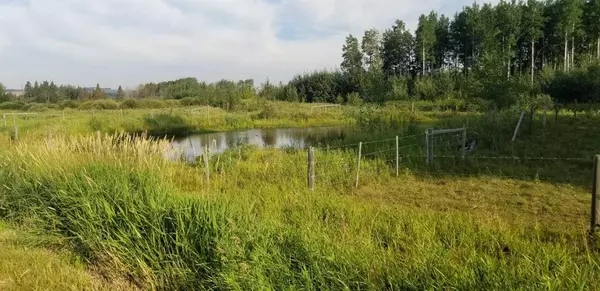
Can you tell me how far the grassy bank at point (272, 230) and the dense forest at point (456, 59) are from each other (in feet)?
54.3

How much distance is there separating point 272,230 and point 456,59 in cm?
6276

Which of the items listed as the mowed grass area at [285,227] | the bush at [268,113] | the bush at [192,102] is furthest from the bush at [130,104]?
the mowed grass area at [285,227]

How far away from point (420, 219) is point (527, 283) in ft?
8.36

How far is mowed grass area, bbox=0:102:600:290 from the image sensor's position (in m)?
3.06

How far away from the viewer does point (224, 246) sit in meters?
3.49

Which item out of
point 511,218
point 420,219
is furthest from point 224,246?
point 511,218

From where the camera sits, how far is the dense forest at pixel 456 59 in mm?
31453

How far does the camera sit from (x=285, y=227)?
4074 mm

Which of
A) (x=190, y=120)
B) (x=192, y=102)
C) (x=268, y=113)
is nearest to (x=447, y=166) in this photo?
(x=190, y=120)

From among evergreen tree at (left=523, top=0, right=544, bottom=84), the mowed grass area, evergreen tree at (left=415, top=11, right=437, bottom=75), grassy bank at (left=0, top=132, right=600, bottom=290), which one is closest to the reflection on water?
the mowed grass area

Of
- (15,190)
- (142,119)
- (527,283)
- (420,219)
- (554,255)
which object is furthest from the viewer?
(142,119)

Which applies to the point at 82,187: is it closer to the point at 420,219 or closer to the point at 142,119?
the point at 420,219

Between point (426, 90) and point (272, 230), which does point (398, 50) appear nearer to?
point (426, 90)

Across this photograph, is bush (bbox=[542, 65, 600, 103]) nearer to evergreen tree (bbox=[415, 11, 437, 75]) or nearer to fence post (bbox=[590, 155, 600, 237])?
evergreen tree (bbox=[415, 11, 437, 75])
